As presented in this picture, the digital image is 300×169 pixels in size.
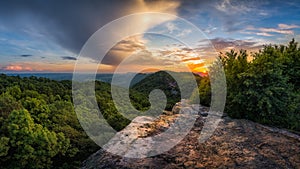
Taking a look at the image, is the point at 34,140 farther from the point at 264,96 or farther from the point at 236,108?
the point at 264,96

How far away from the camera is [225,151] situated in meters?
9.27

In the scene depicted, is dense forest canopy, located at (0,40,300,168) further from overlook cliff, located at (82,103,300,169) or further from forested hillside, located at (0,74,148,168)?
overlook cliff, located at (82,103,300,169)

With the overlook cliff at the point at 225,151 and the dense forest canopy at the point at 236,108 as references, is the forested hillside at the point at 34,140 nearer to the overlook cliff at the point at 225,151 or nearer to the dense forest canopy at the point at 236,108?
the dense forest canopy at the point at 236,108

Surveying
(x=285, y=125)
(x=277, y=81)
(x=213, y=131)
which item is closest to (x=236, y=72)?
(x=277, y=81)

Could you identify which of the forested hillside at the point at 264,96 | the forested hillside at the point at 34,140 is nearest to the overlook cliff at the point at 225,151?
the forested hillside at the point at 264,96

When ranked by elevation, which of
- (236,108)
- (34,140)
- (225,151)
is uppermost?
(236,108)

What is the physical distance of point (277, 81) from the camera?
1418 centimetres

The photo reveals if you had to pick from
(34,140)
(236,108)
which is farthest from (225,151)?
(34,140)

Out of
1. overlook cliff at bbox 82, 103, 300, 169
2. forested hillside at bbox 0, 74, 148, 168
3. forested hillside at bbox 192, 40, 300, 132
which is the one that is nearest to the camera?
overlook cliff at bbox 82, 103, 300, 169

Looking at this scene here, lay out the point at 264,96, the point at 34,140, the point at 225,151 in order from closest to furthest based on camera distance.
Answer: the point at 225,151
the point at 264,96
the point at 34,140

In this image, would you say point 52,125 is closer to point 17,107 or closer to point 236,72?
point 17,107

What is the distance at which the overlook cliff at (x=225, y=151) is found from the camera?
8.41m

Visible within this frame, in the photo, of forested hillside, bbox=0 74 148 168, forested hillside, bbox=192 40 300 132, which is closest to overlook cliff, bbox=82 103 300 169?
forested hillside, bbox=192 40 300 132

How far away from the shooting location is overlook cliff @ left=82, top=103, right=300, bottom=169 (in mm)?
8406
